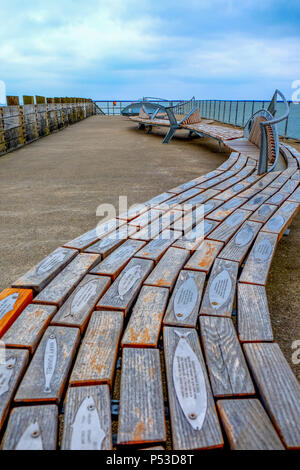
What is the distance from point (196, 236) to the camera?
2758mm

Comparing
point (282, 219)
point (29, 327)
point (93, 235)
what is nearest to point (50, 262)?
point (93, 235)

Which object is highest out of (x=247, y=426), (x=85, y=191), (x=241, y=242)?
(x=241, y=242)

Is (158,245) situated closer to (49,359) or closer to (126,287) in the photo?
(126,287)

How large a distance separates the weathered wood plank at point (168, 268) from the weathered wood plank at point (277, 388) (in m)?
0.64

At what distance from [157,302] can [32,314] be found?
2.11ft

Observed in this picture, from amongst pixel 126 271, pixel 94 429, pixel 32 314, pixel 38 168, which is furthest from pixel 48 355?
pixel 38 168

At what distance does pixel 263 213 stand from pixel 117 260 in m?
1.63

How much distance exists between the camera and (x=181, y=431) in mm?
1201

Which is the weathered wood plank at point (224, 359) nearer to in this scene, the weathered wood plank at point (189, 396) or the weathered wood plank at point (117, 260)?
the weathered wood plank at point (189, 396)

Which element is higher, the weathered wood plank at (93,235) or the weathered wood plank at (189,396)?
the weathered wood plank at (93,235)

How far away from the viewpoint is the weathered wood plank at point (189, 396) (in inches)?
46.4

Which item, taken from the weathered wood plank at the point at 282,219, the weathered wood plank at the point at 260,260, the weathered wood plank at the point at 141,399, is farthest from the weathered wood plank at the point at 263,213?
the weathered wood plank at the point at 141,399

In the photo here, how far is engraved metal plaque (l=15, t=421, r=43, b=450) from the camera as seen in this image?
1148mm

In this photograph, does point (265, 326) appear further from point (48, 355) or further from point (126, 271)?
point (48, 355)
